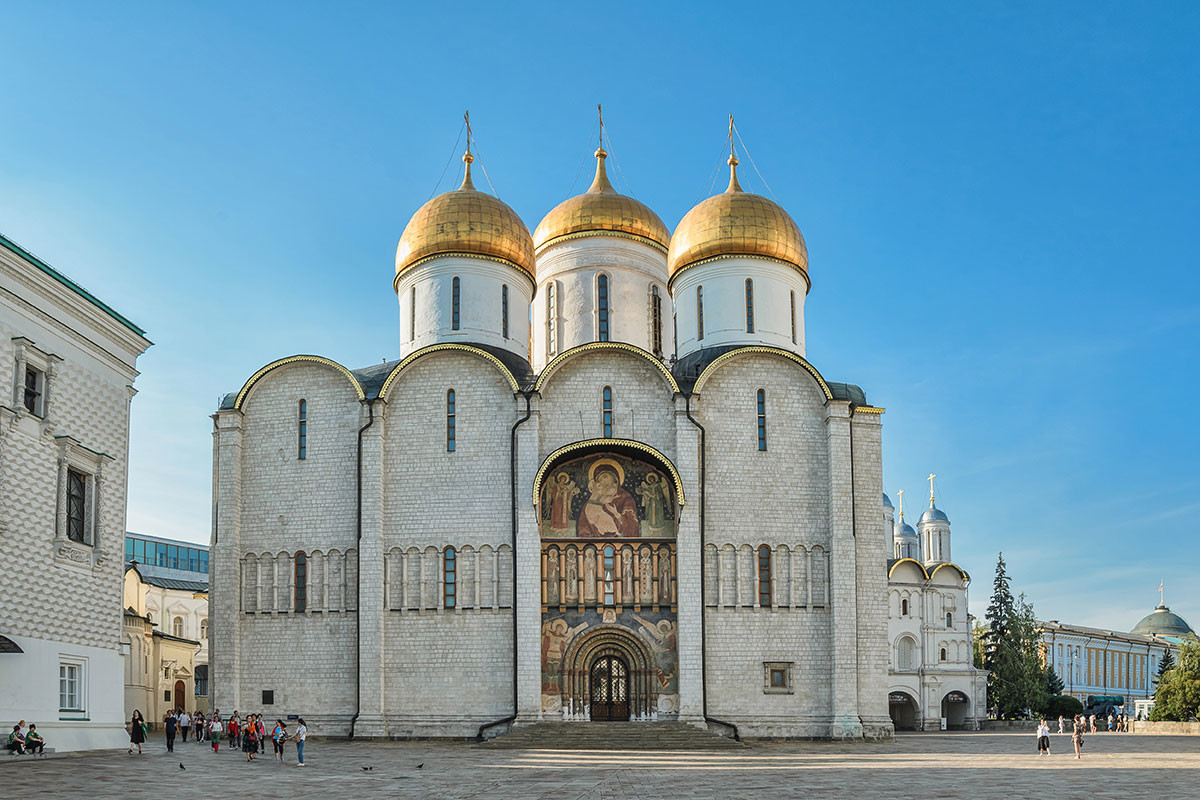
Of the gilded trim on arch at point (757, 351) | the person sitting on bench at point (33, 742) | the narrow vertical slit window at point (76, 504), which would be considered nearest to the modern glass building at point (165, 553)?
the narrow vertical slit window at point (76, 504)

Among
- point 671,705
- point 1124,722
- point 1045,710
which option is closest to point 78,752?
point 671,705

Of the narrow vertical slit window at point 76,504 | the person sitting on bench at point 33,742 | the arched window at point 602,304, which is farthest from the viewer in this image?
the arched window at point 602,304

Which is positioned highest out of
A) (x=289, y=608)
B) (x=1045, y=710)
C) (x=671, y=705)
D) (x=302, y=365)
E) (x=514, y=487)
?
(x=302, y=365)

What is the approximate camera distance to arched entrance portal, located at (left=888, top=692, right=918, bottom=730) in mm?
40500

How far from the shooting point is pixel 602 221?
1188 inches

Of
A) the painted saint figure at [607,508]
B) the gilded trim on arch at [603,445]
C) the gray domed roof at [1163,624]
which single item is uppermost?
the gilded trim on arch at [603,445]

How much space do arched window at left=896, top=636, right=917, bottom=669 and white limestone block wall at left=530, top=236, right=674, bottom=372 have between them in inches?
658

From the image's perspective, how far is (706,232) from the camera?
2762cm

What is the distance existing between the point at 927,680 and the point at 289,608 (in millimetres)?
24275

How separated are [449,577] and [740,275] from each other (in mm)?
Result: 9640

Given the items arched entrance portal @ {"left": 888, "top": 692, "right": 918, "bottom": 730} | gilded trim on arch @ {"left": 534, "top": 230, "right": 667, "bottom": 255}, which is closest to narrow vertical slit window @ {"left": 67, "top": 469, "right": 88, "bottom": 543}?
gilded trim on arch @ {"left": 534, "top": 230, "right": 667, "bottom": 255}

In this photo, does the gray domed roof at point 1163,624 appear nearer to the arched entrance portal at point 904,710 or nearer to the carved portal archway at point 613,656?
the arched entrance portal at point 904,710

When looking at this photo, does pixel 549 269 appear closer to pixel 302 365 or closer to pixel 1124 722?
pixel 302 365

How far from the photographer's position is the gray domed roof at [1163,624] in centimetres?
8862
